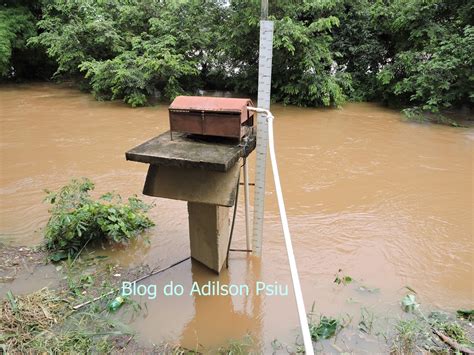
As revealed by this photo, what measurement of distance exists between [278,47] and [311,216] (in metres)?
4.71

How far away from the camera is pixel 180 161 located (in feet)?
6.58

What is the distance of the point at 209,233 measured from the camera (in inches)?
98.2

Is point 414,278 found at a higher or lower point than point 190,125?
lower

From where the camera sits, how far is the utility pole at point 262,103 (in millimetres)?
2277

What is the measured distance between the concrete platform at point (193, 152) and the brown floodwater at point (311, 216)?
98 cm

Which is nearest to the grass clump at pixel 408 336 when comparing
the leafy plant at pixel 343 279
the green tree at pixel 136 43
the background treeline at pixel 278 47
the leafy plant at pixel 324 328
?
the leafy plant at pixel 324 328

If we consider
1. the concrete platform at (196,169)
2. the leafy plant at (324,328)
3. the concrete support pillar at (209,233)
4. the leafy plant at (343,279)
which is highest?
the concrete platform at (196,169)

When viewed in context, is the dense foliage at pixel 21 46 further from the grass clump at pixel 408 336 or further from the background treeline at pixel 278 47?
the grass clump at pixel 408 336

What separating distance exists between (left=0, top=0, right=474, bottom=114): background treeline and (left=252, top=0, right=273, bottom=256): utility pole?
5.17m

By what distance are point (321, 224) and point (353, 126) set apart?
12.3 ft

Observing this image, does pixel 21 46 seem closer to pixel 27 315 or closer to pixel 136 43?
pixel 136 43

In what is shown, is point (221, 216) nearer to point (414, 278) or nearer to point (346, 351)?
point (346, 351)

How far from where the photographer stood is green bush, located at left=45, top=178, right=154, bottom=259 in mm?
2877

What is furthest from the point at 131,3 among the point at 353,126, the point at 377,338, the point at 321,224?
the point at 377,338
